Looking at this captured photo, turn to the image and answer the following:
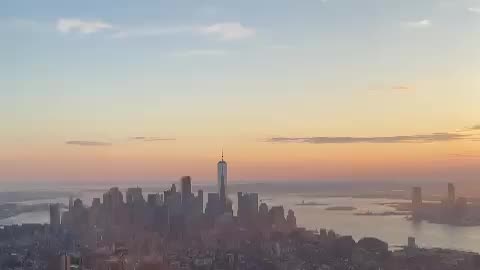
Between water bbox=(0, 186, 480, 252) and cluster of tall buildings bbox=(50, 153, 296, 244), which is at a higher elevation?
cluster of tall buildings bbox=(50, 153, 296, 244)

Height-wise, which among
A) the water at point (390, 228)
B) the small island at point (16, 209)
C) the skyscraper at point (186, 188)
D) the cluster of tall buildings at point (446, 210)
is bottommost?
the water at point (390, 228)

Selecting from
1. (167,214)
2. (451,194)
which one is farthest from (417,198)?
(167,214)

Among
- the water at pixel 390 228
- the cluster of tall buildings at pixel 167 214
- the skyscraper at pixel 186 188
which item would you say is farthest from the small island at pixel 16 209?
the skyscraper at pixel 186 188

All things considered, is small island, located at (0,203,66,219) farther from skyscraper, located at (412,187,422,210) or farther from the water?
skyscraper, located at (412,187,422,210)

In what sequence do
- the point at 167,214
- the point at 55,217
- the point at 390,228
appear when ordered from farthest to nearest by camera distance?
the point at 390,228 < the point at 55,217 < the point at 167,214

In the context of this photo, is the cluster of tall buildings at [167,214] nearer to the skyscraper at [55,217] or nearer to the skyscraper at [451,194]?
the skyscraper at [55,217]

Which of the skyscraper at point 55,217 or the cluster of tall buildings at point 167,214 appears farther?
the skyscraper at point 55,217

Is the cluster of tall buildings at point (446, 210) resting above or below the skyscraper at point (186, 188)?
below

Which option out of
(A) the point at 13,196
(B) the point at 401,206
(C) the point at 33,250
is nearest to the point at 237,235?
(C) the point at 33,250

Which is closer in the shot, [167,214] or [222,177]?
[167,214]

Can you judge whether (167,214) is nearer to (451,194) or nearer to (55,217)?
(55,217)

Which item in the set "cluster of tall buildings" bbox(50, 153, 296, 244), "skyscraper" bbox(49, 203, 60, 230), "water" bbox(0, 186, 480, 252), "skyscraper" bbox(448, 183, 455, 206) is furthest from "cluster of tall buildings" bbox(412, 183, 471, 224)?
"skyscraper" bbox(49, 203, 60, 230)
